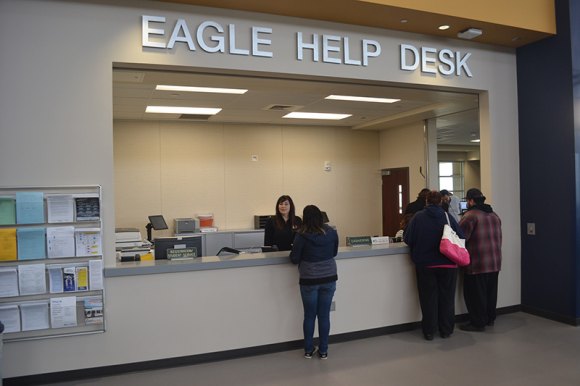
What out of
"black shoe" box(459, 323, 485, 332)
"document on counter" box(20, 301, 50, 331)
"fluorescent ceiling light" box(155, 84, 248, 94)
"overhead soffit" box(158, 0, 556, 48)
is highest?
"overhead soffit" box(158, 0, 556, 48)

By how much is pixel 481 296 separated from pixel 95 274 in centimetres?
370

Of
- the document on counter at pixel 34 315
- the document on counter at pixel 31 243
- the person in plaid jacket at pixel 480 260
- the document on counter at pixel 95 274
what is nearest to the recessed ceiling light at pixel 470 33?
the person in plaid jacket at pixel 480 260

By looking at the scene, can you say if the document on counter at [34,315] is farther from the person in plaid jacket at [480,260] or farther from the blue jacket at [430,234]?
the person in plaid jacket at [480,260]

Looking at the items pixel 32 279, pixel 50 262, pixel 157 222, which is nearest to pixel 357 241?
pixel 50 262

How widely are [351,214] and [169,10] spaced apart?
6.29m

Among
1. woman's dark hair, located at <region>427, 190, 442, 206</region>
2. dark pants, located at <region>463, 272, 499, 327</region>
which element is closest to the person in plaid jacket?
dark pants, located at <region>463, 272, 499, 327</region>

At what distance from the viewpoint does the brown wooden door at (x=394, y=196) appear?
9.30m

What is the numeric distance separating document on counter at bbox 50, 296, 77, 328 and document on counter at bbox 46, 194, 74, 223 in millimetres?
613

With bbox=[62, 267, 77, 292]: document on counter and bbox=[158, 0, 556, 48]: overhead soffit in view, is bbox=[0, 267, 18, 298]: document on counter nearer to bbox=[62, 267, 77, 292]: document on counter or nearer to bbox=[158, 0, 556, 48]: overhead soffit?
bbox=[62, 267, 77, 292]: document on counter

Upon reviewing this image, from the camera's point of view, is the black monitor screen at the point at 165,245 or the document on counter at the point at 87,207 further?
the black monitor screen at the point at 165,245

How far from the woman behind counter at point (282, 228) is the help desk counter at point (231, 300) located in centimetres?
56

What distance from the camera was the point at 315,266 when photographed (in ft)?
13.5

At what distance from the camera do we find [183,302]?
4.16m

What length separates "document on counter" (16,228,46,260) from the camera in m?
3.72
